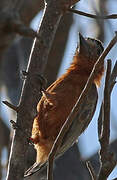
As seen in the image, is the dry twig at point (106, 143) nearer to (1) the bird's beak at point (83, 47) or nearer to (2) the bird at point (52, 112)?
(2) the bird at point (52, 112)

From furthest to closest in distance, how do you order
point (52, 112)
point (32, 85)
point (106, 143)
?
point (52, 112)
point (32, 85)
point (106, 143)

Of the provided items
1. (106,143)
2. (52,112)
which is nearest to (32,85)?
(106,143)

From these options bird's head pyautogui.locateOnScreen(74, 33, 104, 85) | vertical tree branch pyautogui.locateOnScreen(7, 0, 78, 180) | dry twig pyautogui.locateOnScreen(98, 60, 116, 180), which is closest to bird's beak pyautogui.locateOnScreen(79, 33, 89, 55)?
bird's head pyautogui.locateOnScreen(74, 33, 104, 85)

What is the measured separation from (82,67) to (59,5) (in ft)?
5.82

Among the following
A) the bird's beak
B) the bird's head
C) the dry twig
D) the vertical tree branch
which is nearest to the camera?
the dry twig

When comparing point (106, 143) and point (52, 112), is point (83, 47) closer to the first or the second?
point (52, 112)

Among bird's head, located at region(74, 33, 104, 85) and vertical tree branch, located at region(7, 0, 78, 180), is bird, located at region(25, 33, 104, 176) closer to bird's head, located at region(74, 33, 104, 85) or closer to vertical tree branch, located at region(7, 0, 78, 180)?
bird's head, located at region(74, 33, 104, 85)

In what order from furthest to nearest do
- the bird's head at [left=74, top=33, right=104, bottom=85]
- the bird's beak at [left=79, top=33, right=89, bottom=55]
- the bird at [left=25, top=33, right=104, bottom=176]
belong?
the bird's beak at [left=79, top=33, right=89, bottom=55], the bird's head at [left=74, top=33, right=104, bottom=85], the bird at [left=25, top=33, right=104, bottom=176]

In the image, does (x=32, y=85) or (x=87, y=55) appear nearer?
(x=32, y=85)

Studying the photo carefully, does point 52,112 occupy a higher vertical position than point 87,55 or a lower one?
lower

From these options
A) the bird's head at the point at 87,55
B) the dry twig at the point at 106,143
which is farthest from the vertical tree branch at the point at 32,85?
the bird's head at the point at 87,55

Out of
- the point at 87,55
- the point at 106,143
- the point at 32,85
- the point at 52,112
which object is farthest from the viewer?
the point at 87,55

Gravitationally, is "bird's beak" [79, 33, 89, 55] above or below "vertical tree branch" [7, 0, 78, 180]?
above

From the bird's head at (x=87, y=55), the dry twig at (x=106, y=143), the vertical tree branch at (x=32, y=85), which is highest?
the bird's head at (x=87, y=55)
